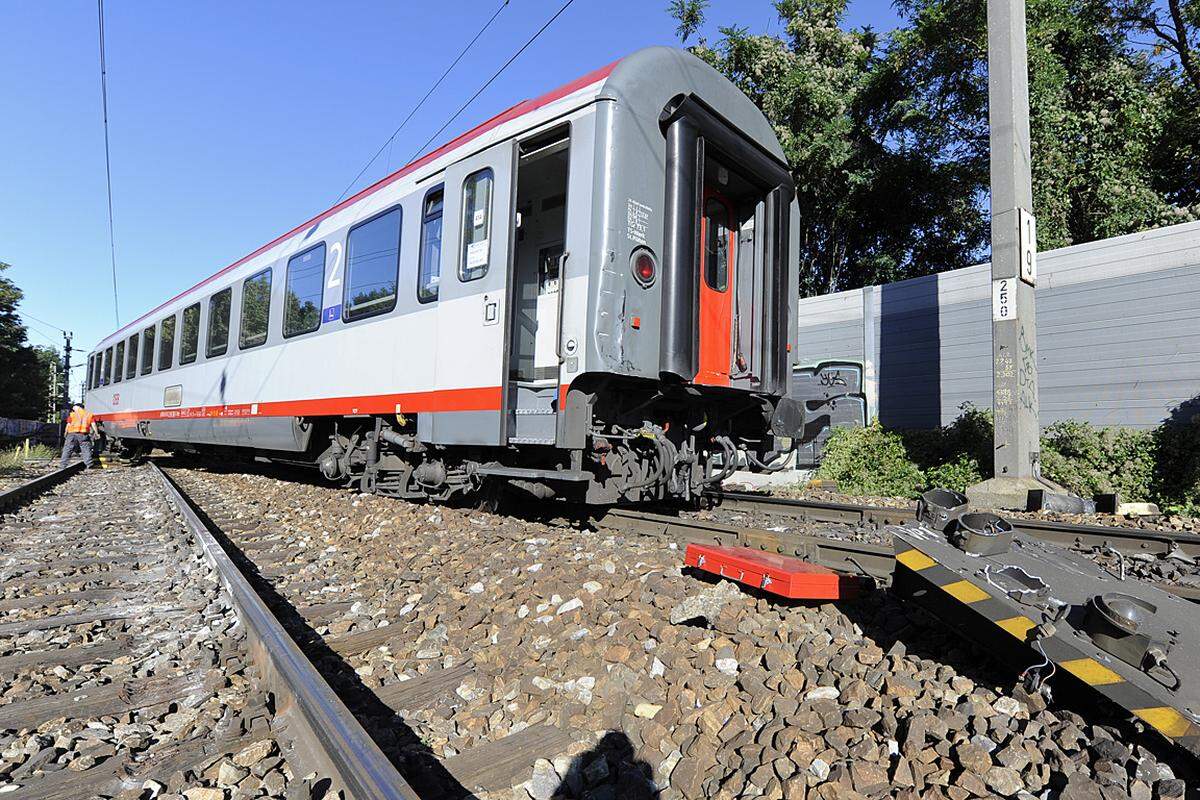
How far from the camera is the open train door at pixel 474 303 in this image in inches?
197

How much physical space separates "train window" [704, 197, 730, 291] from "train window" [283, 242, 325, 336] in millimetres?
4381

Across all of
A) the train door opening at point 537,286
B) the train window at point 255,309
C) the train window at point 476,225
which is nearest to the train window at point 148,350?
the train window at point 255,309

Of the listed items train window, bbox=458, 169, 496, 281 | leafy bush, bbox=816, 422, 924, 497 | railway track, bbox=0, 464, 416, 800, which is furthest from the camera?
leafy bush, bbox=816, 422, 924, 497

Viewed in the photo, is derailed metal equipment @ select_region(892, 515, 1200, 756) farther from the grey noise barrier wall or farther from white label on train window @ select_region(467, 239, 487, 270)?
the grey noise barrier wall

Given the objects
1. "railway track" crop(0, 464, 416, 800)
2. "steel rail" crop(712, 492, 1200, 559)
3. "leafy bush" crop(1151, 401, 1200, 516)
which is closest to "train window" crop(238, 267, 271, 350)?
"railway track" crop(0, 464, 416, 800)

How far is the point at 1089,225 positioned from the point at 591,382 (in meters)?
14.6

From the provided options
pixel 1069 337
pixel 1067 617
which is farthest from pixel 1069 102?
pixel 1067 617

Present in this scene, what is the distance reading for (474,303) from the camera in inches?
207

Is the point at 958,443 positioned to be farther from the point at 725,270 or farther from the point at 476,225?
the point at 476,225

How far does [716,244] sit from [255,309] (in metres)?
6.63

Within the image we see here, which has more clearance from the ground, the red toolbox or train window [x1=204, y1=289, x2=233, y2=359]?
train window [x1=204, y1=289, x2=233, y2=359]

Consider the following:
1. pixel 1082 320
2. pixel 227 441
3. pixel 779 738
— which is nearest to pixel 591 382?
pixel 779 738

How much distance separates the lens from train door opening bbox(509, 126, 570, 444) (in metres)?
4.89

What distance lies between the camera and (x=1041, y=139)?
1425cm
